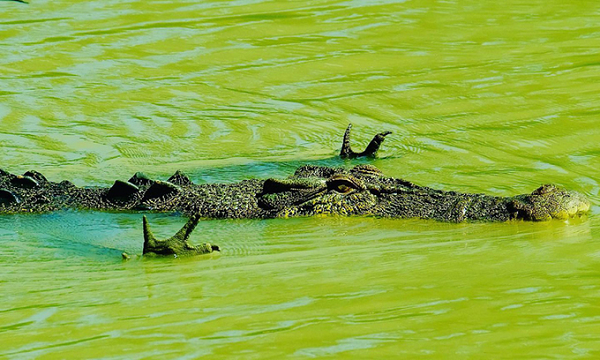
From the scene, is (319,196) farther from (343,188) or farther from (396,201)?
(396,201)

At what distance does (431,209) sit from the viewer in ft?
28.0

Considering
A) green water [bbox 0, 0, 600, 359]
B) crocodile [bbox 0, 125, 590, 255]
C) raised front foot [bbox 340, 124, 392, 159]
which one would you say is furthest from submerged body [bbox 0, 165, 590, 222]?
raised front foot [bbox 340, 124, 392, 159]

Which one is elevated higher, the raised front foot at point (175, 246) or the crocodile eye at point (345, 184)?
the crocodile eye at point (345, 184)

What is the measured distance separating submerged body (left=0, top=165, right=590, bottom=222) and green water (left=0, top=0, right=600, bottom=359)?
20cm

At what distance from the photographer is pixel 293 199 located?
8.98 m

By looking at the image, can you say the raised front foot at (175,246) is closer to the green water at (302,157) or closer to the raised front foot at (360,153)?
the green water at (302,157)

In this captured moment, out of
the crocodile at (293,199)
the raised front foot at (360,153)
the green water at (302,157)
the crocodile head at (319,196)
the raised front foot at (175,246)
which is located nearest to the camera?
the green water at (302,157)

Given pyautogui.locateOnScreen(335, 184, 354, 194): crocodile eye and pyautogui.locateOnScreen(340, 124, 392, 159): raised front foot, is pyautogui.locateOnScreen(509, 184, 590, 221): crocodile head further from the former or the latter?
pyautogui.locateOnScreen(340, 124, 392, 159): raised front foot

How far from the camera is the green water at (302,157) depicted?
5.50 m

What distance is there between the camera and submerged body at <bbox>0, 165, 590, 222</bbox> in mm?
8297

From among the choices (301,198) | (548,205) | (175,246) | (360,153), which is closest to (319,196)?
(301,198)

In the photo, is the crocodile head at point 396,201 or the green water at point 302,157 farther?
the crocodile head at point 396,201

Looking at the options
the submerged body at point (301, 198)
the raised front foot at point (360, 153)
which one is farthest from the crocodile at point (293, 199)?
the raised front foot at point (360, 153)

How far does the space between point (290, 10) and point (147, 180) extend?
9.62 meters
